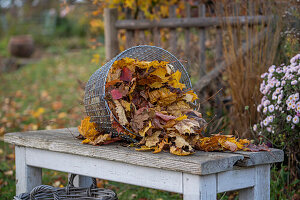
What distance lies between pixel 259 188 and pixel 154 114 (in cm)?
59

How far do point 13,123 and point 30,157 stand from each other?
9.81 ft

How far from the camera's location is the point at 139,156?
5.62ft

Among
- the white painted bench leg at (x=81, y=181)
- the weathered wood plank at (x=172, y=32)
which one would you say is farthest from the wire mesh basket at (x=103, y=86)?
the weathered wood plank at (x=172, y=32)

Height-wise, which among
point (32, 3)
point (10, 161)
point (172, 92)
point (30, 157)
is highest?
point (32, 3)

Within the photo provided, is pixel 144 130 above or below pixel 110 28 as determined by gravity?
below

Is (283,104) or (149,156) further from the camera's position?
(283,104)

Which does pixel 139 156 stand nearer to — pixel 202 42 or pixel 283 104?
pixel 283 104

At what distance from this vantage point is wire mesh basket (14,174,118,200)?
6.78 feet

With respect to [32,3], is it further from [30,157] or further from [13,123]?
[30,157]

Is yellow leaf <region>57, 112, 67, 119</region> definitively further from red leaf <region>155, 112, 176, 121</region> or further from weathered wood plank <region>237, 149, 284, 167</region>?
weathered wood plank <region>237, 149, 284, 167</region>

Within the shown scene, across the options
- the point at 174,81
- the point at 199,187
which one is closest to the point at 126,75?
the point at 174,81

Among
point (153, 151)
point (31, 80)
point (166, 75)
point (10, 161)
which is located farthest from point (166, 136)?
point (31, 80)

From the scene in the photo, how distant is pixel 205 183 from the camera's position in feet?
5.12

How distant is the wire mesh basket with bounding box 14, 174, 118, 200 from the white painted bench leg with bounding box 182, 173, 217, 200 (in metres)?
0.57
